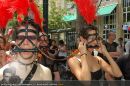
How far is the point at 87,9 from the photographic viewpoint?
4.38 metres

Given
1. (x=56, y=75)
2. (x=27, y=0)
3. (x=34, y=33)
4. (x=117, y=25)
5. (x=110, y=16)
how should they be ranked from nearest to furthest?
(x=34, y=33), (x=27, y=0), (x=56, y=75), (x=117, y=25), (x=110, y=16)

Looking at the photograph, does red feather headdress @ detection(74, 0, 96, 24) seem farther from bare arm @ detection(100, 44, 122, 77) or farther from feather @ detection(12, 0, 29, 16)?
feather @ detection(12, 0, 29, 16)

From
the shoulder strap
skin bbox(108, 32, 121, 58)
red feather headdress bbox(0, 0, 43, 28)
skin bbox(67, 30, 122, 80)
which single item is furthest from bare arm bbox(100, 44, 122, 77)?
skin bbox(108, 32, 121, 58)

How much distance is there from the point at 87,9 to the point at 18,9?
3.02 ft

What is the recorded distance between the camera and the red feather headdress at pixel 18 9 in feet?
12.1

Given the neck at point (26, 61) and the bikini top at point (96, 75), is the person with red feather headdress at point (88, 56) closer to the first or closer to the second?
the bikini top at point (96, 75)

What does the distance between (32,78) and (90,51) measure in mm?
1270

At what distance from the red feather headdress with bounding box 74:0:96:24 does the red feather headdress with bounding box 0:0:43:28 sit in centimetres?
61

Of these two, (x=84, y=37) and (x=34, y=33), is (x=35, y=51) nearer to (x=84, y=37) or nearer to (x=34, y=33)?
(x=34, y=33)

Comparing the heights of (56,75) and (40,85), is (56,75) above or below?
below

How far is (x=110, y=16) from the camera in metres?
32.6

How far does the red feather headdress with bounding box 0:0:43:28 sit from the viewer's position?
3676mm

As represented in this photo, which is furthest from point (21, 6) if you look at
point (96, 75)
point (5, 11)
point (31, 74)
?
point (96, 75)

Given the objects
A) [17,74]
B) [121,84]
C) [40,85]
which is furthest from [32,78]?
[121,84]
